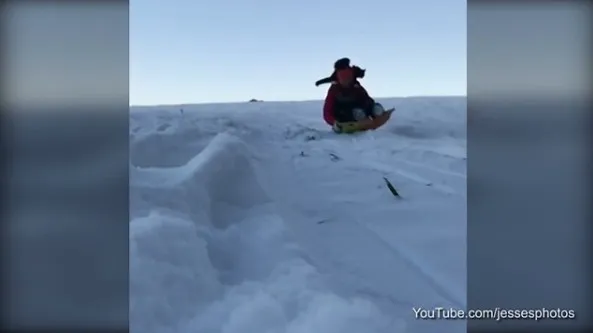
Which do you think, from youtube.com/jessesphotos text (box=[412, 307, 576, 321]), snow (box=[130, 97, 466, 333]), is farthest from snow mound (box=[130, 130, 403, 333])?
youtube.com/jessesphotos text (box=[412, 307, 576, 321])

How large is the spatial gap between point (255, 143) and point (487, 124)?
416 millimetres

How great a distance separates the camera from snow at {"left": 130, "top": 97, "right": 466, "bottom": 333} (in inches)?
44.7

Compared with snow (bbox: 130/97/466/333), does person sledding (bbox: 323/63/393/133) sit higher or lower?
higher

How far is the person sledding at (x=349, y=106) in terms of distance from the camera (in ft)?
3.89

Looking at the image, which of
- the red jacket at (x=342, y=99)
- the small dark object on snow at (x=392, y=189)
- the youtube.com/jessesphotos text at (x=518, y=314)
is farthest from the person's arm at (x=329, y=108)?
the youtube.com/jessesphotos text at (x=518, y=314)

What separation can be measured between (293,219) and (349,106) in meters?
0.23

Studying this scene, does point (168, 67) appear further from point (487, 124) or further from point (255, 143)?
point (487, 124)

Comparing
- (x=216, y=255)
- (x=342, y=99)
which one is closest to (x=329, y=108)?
(x=342, y=99)

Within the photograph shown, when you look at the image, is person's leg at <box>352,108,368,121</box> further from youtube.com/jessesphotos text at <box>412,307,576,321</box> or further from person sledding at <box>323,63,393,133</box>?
youtube.com/jessesphotos text at <box>412,307,576,321</box>

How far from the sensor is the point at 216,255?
3.81ft

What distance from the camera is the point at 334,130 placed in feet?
4.04

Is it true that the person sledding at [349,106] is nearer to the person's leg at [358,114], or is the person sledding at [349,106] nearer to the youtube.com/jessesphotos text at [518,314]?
the person's leg at [358,114]

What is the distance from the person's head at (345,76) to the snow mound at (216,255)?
0.21m

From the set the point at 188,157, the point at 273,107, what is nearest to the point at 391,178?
the point at 273,107
